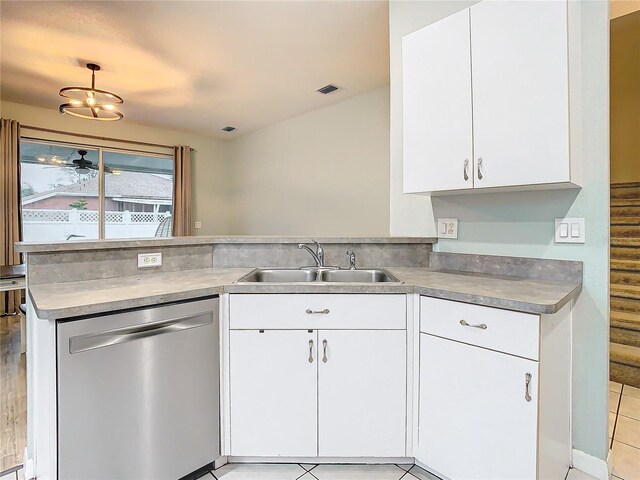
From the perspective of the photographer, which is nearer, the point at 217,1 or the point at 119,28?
the point at 217,1

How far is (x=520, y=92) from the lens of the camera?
1.50 metres

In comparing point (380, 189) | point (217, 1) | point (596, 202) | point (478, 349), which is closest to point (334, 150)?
point (380, 189)

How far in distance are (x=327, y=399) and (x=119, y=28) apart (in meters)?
3.30

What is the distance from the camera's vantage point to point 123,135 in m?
5.79

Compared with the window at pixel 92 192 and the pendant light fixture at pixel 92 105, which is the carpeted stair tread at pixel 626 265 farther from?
the window at pixel 92 192

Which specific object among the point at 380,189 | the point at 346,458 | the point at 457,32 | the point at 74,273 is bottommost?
the point at 346,458

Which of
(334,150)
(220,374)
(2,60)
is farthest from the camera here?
(334,150)

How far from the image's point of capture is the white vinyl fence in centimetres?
502

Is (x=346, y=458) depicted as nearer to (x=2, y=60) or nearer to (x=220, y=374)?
(x=220, y=374)

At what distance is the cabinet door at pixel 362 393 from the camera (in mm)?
1569

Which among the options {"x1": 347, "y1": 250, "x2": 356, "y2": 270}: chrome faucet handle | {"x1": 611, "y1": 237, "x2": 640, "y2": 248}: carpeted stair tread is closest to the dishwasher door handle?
{"x1": 347, "y1": 250, "x2": 356, "y2": 270}: chrome faucet handle

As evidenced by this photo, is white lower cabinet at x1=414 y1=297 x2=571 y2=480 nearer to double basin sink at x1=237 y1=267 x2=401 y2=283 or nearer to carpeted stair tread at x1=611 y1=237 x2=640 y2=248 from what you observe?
double basin sink at x1=237 y1=267 x2=401 y2=283

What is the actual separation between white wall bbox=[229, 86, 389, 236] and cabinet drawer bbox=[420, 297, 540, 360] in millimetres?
2827

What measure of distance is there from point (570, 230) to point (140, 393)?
6.45ft
